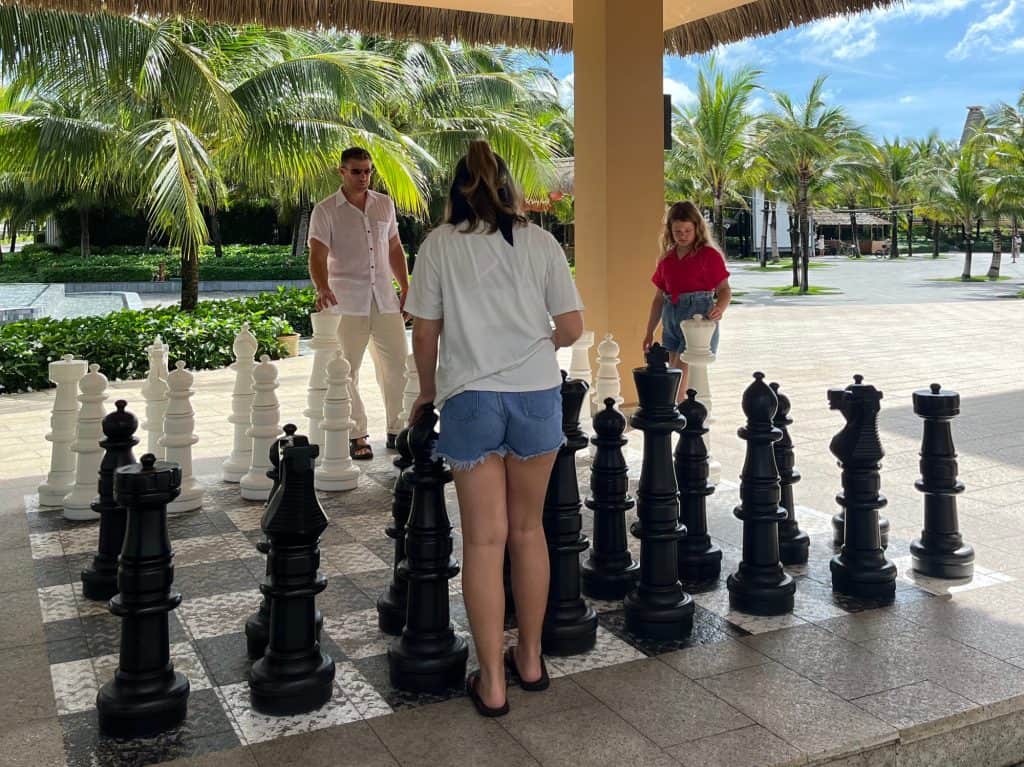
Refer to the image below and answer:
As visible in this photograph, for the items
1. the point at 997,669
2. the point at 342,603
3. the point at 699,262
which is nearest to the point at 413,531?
the point at 342,603

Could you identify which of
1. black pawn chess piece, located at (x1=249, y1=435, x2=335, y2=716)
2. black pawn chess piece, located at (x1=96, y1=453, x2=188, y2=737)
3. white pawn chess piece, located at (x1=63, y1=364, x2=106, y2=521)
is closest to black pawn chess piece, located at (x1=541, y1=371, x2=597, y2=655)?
black pawn chess piece, located at (x1=249, y1=435, x2=335, y2=716)

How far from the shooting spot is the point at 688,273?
6.07 m

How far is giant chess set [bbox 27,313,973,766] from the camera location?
2723mm

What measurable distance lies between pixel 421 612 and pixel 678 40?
7.20m

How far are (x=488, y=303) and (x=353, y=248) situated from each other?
3.51 meters

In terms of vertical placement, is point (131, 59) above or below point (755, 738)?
above

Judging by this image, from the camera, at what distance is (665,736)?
2.61m

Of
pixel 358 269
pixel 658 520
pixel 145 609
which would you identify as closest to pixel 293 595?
pixel 145 609

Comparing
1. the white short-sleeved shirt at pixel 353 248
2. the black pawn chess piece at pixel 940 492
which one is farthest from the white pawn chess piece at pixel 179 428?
the black pawn chess piece at pixel 940 492

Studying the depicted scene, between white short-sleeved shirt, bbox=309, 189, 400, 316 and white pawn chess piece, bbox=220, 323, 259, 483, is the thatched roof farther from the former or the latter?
white pawn chess piece, bbox=220, 323, 259, 483

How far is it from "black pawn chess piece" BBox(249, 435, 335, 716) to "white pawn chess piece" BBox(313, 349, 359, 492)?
2.55 m

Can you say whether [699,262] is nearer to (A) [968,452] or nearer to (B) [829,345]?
(A) [968,452]

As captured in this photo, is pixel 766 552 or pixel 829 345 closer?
pixel 766 552

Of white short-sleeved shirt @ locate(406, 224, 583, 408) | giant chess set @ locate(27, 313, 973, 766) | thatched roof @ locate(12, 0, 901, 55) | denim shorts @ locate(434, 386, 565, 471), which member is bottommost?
giant chess set @ locate(27, 313, 973, 766)
